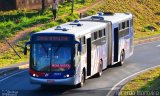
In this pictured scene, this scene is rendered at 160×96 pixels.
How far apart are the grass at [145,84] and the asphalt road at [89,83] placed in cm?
94

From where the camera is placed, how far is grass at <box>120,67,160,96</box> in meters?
22.5

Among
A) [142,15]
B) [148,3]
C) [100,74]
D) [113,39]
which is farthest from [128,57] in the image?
[148,3]

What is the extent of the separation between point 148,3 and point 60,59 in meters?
42.0

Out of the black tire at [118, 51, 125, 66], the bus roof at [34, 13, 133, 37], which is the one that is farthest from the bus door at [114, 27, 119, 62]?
the black tire at [118, 51, 125, 66]

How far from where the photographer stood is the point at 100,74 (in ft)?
95.0

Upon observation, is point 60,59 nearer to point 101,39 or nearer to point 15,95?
point 15,95

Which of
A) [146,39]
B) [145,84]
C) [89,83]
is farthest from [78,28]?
[146,39]

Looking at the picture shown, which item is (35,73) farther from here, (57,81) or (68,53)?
(68,53)

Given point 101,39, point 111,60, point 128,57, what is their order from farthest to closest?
point 128,57 → point 111,60 → point 101,39

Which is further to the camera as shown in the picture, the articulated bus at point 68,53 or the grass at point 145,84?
the articulated bus at point 68,53

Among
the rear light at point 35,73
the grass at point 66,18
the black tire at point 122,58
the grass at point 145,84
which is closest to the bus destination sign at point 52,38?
the rear light at point 35,73

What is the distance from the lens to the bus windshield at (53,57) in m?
24.2

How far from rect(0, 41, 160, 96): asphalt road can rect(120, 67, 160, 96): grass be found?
3.09ft

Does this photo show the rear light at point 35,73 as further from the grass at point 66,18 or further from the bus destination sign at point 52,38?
the grass at point 66,18
